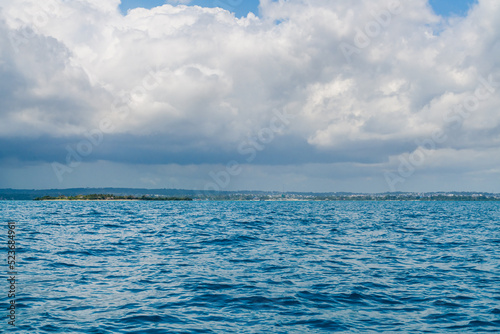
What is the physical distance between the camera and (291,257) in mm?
32031

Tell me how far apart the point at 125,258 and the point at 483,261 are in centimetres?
2688

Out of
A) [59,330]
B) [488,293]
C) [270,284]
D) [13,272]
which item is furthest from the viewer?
[13,272]

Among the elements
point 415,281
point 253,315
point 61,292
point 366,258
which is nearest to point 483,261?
point 366,258

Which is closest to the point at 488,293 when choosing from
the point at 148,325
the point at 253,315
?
the point at 253,315

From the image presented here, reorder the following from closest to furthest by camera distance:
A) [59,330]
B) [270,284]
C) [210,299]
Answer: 1. [59,330]
2. [210,299]
3. [270,284]

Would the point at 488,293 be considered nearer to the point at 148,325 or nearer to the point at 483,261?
the point at 483,261

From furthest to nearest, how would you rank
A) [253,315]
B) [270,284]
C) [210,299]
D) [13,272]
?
[13,272] → [270,284] → [210,299] → [253,315]

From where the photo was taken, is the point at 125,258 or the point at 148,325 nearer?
the point at 148,325

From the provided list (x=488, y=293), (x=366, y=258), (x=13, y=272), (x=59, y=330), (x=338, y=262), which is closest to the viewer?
(x=59, y=330)

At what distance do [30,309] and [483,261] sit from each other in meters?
29.9

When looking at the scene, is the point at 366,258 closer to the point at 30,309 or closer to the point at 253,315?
the point at 253,315

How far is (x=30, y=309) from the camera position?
17.3 m

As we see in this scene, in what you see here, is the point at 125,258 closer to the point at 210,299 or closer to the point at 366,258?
the point at 210,299

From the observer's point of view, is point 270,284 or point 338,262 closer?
point 270,284
